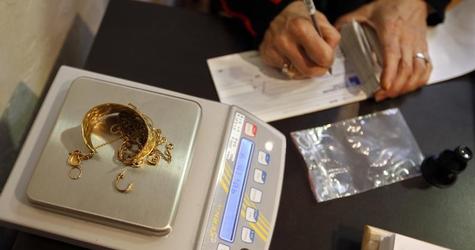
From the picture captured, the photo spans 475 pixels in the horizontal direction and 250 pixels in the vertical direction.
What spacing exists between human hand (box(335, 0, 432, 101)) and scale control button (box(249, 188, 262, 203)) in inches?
12.1

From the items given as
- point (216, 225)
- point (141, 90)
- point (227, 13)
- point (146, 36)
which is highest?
point (227, 13)

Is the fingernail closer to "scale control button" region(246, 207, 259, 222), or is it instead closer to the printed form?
the printed form

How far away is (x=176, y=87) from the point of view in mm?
708

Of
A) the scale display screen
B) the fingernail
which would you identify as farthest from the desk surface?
the scale display screen

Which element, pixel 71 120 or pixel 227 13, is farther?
pixel 227 13

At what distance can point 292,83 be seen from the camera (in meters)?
0.74

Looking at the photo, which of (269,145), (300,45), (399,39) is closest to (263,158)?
(269,145)

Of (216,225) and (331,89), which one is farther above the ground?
(331,89)

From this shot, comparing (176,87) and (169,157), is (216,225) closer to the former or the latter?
(169,157)

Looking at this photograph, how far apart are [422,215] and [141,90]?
0.43 m

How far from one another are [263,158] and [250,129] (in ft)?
0.13

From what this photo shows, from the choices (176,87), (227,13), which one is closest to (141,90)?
(176,87)

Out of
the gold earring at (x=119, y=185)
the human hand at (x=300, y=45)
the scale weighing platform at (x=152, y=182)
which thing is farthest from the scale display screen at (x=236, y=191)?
the human hand at (x=300, y=45)

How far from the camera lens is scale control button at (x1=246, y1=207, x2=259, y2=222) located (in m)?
0.52
